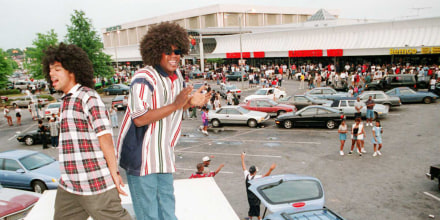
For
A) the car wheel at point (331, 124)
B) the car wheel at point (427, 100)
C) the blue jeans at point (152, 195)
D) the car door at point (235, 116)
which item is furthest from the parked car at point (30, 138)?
the car wheel at point (427, 100)

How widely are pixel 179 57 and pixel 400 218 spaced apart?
8.10 metres

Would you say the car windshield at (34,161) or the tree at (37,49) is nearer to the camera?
the car windshield at (34,161)

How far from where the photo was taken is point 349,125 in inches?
734

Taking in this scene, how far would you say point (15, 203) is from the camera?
7.46m

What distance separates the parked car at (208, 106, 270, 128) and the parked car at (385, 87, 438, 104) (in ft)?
35.8

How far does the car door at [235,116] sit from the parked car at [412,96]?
12.1m

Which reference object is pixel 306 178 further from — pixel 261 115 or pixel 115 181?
pixel 261 115

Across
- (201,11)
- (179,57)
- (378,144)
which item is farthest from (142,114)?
(201,11)

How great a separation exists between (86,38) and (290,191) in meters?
35.0

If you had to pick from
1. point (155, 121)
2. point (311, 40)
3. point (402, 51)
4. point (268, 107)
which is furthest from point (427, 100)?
point (155, 121)

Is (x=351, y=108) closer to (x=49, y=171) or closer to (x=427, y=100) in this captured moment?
(x=427, y=100)

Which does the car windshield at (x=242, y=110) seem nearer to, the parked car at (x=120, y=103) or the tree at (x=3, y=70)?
the parked car at (x=120, y=103)

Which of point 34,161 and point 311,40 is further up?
point 311,40

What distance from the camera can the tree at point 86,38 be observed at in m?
35.1
